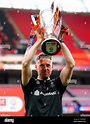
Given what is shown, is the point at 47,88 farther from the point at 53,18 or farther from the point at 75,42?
the point at 75,42

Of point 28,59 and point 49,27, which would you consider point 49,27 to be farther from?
point 28,59

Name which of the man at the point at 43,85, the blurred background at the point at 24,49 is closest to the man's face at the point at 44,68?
the man at the point at 43,85

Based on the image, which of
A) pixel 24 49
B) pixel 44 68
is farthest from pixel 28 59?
pixel 24 49

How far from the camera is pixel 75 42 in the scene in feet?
12.0

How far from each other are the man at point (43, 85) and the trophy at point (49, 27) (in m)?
0.03

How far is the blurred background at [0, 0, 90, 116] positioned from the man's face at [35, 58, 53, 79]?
1.80 m

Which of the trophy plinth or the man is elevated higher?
the trophy plinth

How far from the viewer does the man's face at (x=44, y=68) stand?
3.90 ft

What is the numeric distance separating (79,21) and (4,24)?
2.23 ft

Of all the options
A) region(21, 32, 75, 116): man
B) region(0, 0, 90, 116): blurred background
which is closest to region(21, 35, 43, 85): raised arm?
region(21, 32, 75, 116): man

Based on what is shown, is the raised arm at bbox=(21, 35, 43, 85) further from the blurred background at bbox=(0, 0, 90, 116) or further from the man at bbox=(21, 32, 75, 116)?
the blurred background at bbox=(0, 0, 90, 116)

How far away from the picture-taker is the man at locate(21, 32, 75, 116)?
1.17 meters

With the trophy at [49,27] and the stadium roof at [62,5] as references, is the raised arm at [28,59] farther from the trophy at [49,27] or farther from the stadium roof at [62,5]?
the stadium roof at [62,5]

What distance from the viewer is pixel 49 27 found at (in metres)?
1.23
